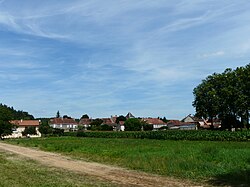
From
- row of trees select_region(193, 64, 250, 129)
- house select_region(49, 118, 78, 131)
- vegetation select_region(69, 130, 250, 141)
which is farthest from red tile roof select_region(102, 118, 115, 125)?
vegetation select_region(69, 130, 250, 141)

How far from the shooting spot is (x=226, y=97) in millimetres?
88500

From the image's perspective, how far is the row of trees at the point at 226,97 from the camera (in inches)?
3334

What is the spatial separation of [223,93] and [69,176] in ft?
254

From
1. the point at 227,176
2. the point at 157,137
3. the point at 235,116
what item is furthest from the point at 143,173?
the point at 235,116

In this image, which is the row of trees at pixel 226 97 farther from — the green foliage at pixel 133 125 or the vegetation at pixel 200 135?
the green foliage at pixel 133 125

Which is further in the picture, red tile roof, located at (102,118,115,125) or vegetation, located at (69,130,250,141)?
red tile roof, located at (102,118,115,125)

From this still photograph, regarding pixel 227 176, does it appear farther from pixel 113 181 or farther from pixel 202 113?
pixel 202 113

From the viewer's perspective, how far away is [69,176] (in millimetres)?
15703

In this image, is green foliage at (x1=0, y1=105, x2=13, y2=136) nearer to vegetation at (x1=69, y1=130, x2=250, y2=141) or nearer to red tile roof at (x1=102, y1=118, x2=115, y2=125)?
vegetation at (x1=69, y1=130, x2=250, y2=141)

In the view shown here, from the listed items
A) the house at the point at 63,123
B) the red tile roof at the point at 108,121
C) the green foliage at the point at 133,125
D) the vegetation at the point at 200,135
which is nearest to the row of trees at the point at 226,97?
the vegetation at the point at 200,135

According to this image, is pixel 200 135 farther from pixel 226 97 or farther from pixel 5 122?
pixel 5 122

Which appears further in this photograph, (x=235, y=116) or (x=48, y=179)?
(x=235, y=116)

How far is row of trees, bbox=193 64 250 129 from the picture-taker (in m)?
84.7

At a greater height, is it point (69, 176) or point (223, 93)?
point (223, 93)
